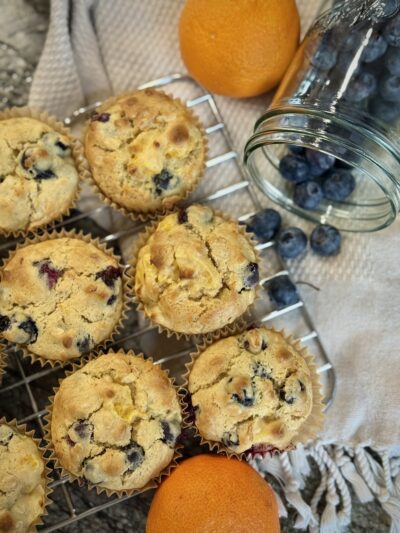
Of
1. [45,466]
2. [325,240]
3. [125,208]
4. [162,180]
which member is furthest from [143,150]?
[45,466]

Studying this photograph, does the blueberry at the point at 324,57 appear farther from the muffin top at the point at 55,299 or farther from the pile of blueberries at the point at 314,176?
the muffin top at the point at 55,299

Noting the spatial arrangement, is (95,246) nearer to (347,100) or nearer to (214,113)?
(214,113)

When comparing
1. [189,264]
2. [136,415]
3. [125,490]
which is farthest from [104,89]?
[125,490]

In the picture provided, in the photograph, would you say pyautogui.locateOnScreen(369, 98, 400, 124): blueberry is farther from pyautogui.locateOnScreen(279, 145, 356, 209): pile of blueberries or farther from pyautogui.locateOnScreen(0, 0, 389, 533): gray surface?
pyautogui.locateOnScreen(0, 0, 389, 533): gray surface

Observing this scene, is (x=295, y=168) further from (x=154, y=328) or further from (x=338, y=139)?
(x=154, y=328)

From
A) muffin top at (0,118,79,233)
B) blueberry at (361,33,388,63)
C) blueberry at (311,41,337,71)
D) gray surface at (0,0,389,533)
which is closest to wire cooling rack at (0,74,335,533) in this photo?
gray surface at (0,0,389,533)

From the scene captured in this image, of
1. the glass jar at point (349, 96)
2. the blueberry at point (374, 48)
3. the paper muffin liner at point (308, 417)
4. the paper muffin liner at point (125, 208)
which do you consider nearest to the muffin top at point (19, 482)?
the paper muffin liner at point (308, 417)
